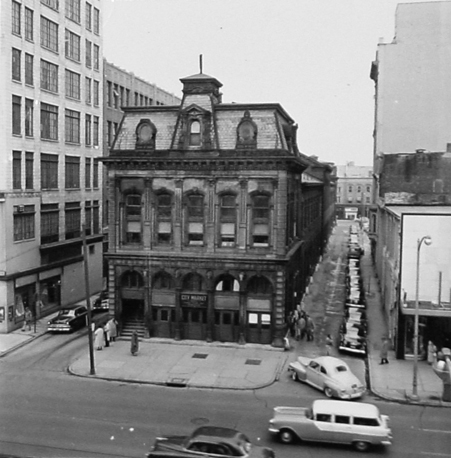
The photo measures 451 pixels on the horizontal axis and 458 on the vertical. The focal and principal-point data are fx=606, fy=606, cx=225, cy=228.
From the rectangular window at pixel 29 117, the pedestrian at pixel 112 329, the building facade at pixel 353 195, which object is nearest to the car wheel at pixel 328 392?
the pedestrian at pixel 112 329

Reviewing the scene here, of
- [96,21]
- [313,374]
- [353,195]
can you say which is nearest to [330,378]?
[313,374]

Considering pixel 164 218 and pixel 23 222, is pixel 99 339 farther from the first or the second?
pixel 23 222

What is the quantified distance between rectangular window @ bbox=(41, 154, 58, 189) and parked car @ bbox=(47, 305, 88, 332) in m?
9.35

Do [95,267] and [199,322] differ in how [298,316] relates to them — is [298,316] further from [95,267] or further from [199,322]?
[95,267]

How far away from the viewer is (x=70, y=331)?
3900 cm

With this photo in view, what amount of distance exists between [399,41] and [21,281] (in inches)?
1503

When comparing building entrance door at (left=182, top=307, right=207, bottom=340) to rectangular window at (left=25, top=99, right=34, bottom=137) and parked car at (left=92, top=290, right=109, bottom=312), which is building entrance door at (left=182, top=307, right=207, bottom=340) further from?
rectangular window at (left=25, top=99, right=34, bottom=137)

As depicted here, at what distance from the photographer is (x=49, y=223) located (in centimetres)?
4438

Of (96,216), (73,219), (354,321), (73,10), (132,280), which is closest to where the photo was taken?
(132,280)

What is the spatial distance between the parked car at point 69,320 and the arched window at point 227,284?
33.3 ft

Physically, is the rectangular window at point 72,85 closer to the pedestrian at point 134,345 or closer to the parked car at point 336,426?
the pedestrian at point 134,345

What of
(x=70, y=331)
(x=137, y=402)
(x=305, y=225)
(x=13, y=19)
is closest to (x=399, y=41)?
(x=305, y=225)

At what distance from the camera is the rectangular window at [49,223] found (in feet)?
143

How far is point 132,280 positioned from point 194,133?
387 inches
